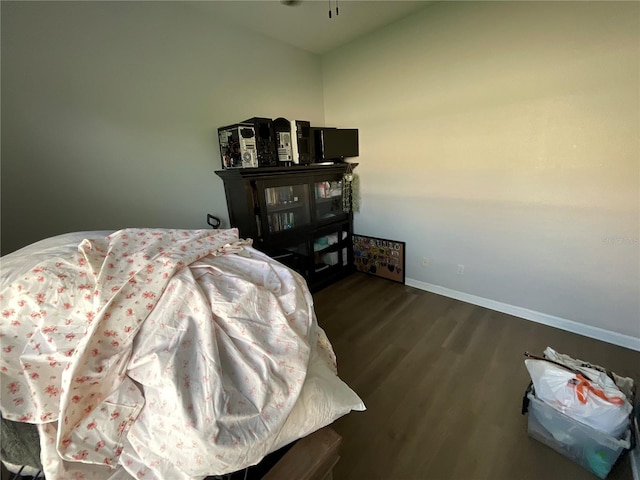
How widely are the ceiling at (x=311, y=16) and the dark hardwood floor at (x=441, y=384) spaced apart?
2567 mm

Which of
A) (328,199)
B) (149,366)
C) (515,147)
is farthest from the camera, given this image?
(328,199)

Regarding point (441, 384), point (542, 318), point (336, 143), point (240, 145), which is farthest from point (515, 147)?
point (240, 145)

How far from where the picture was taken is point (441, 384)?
5.38ft

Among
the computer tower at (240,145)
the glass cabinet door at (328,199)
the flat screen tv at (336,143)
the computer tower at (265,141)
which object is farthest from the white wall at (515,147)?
the computer tower at (240,145)

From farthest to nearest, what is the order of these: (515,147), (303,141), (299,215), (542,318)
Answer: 1. (299,215)
2. (303,141)
3. (542,318)
4. (515,147)

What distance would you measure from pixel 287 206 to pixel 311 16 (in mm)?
1639

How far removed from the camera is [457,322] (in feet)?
7.28

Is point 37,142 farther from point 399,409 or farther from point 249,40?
point 399,409

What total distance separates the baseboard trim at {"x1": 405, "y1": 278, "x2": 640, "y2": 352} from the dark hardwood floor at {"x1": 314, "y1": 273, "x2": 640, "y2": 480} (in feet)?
0.18

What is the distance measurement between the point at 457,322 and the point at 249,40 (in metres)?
3.09

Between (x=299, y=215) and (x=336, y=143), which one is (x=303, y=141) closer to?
(x=336, y=143)

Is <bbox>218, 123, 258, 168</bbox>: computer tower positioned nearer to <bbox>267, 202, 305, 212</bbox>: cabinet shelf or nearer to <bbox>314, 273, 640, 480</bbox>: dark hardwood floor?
<bbox>267, 202, 305, 212</bbox>: cabinet shelf

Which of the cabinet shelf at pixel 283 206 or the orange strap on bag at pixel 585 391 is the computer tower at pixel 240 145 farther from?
the orange strap on bag at pixel 585 391

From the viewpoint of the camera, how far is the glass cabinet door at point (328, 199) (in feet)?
9.32
